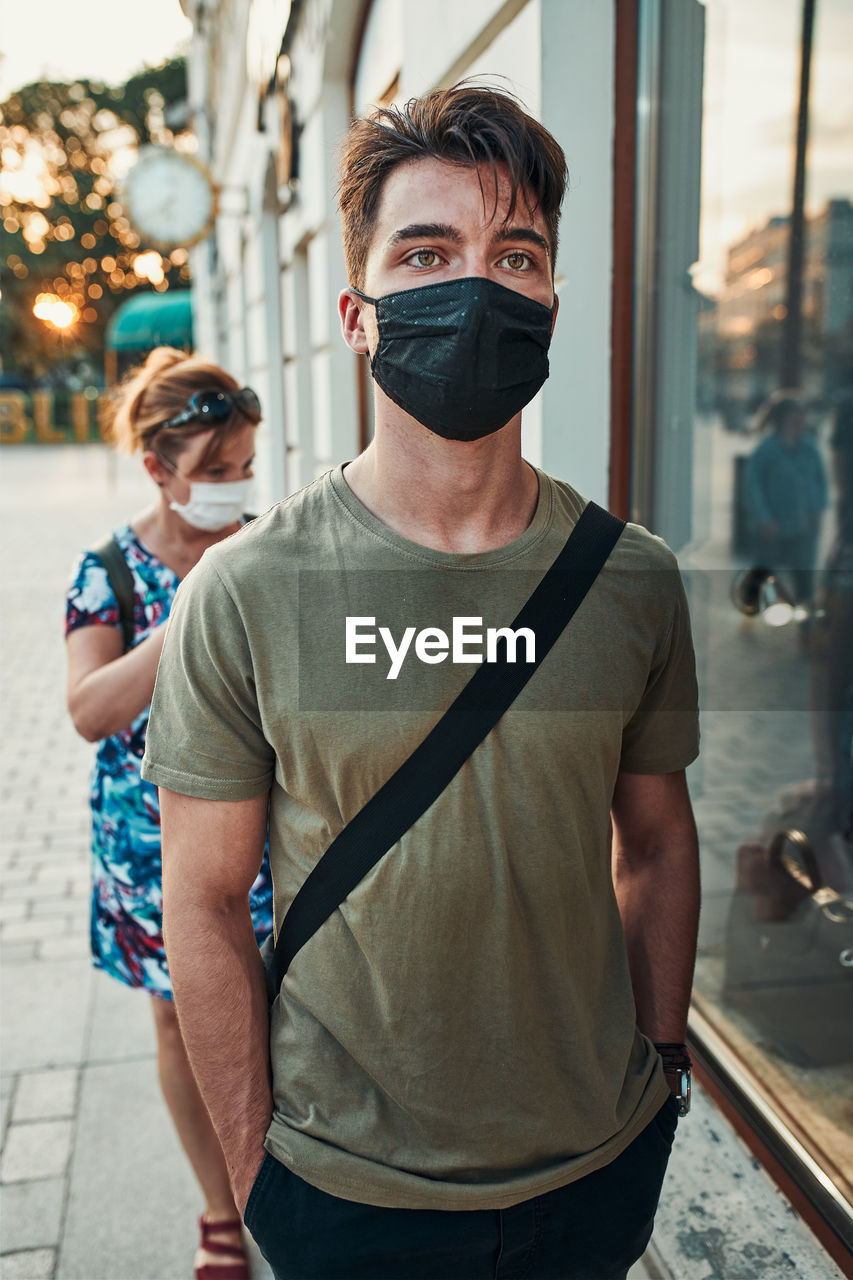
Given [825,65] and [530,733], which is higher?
[825,65]

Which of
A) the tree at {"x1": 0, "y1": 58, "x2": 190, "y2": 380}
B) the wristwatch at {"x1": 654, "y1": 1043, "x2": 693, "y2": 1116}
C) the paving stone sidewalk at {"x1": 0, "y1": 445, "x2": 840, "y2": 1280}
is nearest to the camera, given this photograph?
the wristwatch at {"x1": 654, "y1": 1043, "x2": 693, "y2": 1116}

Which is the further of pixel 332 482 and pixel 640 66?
pixel 640 66

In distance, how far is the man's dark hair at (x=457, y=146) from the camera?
4.64 ft

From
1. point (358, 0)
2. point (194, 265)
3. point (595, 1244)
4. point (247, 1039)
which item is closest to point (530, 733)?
point (247, 1039)

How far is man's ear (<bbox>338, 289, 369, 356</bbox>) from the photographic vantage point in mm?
1575

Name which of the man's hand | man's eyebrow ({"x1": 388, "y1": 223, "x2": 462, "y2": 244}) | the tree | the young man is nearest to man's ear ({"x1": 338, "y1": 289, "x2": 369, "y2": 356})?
the young man

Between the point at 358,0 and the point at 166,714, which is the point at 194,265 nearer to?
the point at 358,0

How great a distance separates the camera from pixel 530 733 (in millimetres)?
1419

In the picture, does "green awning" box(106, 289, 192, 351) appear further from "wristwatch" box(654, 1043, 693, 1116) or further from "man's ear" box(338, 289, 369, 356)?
"wristwatch" box(654, 1043, 693, 1116)

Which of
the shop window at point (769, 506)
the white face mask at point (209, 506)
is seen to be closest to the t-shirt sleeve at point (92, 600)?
the white face mask at point (209, 506)

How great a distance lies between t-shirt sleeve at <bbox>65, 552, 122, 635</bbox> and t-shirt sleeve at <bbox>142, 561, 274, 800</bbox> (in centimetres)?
108

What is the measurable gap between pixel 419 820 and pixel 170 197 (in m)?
10.1

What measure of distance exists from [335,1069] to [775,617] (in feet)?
7.78

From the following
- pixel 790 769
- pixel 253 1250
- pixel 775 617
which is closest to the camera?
pixel 253 1250
